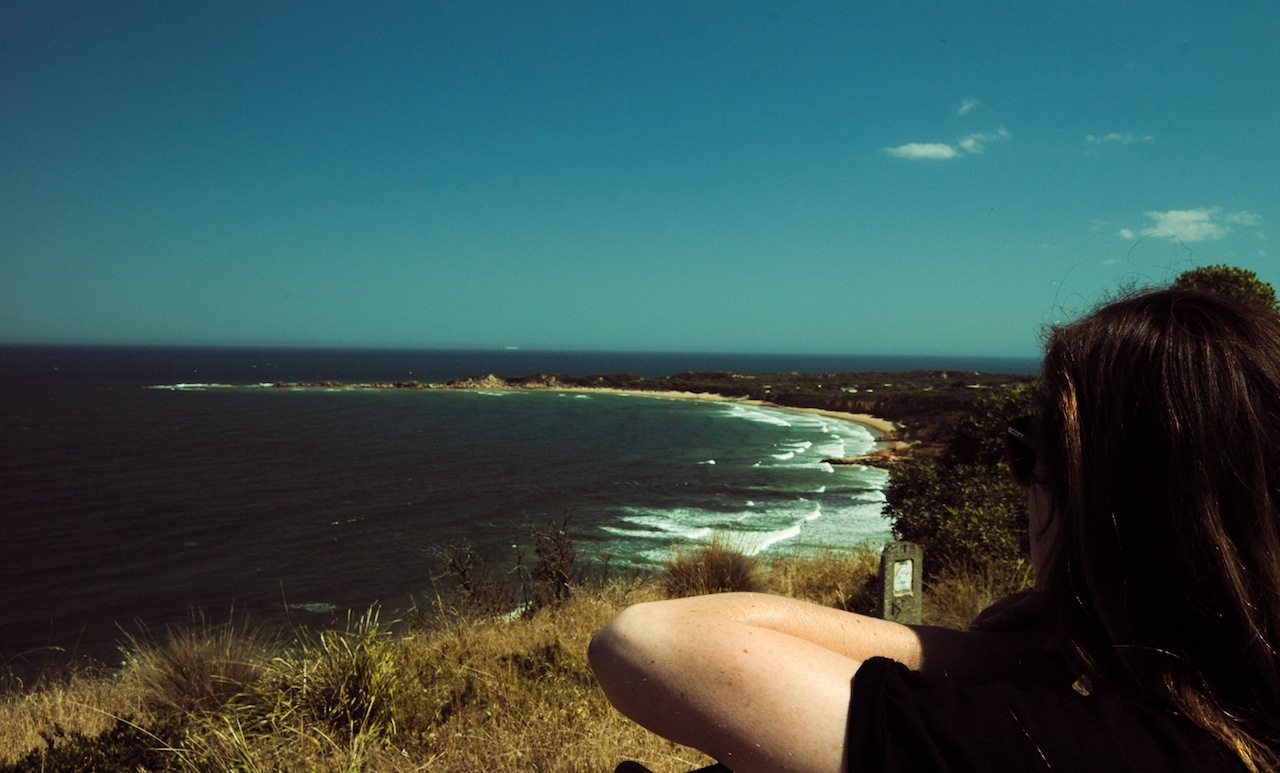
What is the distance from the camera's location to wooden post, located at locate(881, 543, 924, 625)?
4.41m

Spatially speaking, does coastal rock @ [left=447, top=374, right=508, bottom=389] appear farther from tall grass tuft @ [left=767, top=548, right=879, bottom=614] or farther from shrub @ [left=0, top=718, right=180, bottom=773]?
shrub @ [left=0, top=718, right=180, bottom=773]

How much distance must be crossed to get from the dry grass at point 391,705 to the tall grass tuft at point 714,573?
1.07m

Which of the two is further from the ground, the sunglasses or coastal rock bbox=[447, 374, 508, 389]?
the sunglasses

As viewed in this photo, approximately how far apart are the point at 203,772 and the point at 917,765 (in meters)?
3.37

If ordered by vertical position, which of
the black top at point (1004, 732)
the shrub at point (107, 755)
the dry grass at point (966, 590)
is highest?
the black top at point (1004, 732)

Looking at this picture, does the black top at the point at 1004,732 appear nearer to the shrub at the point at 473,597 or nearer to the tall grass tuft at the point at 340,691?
the tall grass tuft at the point at 340,691

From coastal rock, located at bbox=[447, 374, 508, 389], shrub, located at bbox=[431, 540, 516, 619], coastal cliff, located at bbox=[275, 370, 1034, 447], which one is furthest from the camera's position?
coastal rock, located at bbox=[447, 374, 508, 389]

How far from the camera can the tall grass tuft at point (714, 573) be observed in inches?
282

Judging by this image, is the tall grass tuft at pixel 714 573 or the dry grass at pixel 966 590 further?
the tall grass tuft at pixel 714 573

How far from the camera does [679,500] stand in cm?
2042

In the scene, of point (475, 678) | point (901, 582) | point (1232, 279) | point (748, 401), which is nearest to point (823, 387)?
point (748, 401)

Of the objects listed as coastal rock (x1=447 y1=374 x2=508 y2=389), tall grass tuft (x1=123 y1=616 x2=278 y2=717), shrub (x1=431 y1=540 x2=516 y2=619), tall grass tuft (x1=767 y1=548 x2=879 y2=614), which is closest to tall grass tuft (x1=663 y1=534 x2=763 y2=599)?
tall grass tuft (x1=767 y1=548 x2=879 y2=614)

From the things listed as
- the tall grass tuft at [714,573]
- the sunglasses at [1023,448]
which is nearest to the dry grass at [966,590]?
the tall grass tuft at [714,573]

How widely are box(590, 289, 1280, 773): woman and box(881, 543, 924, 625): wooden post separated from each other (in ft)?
11.3
